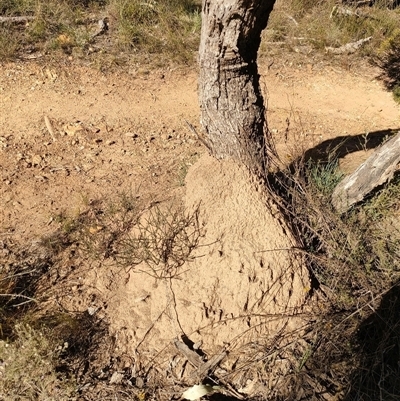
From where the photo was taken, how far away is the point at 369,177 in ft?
10.4

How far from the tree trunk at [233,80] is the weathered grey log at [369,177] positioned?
691 millimetres

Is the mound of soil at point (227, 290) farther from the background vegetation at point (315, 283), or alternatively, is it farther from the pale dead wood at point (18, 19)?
the pale dead wood at point (18, 19)

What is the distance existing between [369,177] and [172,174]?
5.58 feet

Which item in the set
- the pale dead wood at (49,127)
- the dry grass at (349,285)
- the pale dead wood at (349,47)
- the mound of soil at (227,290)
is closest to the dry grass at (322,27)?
the pale dead wood at (349,47)

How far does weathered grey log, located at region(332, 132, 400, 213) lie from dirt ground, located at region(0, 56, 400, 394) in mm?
Answer: 455

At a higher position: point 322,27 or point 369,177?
point 322,27

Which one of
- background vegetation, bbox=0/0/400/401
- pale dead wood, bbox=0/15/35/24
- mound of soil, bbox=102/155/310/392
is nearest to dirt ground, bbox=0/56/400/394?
mound of soil, bbox=102/155/310/392

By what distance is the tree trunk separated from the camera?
2441 millimetres

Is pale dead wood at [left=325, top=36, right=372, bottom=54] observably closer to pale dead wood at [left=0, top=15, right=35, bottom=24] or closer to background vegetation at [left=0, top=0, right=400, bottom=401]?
background vegetation at [left=0, top=0, right=400, bottom=401]

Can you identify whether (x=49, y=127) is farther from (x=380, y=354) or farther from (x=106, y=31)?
(x=380, y=354)

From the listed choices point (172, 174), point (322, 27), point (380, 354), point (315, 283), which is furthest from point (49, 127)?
point (322, 27)

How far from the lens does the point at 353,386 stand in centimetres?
246

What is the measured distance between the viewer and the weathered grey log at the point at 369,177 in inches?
121

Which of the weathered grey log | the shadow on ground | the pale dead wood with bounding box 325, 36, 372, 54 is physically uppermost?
the pale dead wood with bounding box 325, 36, 372, 54
